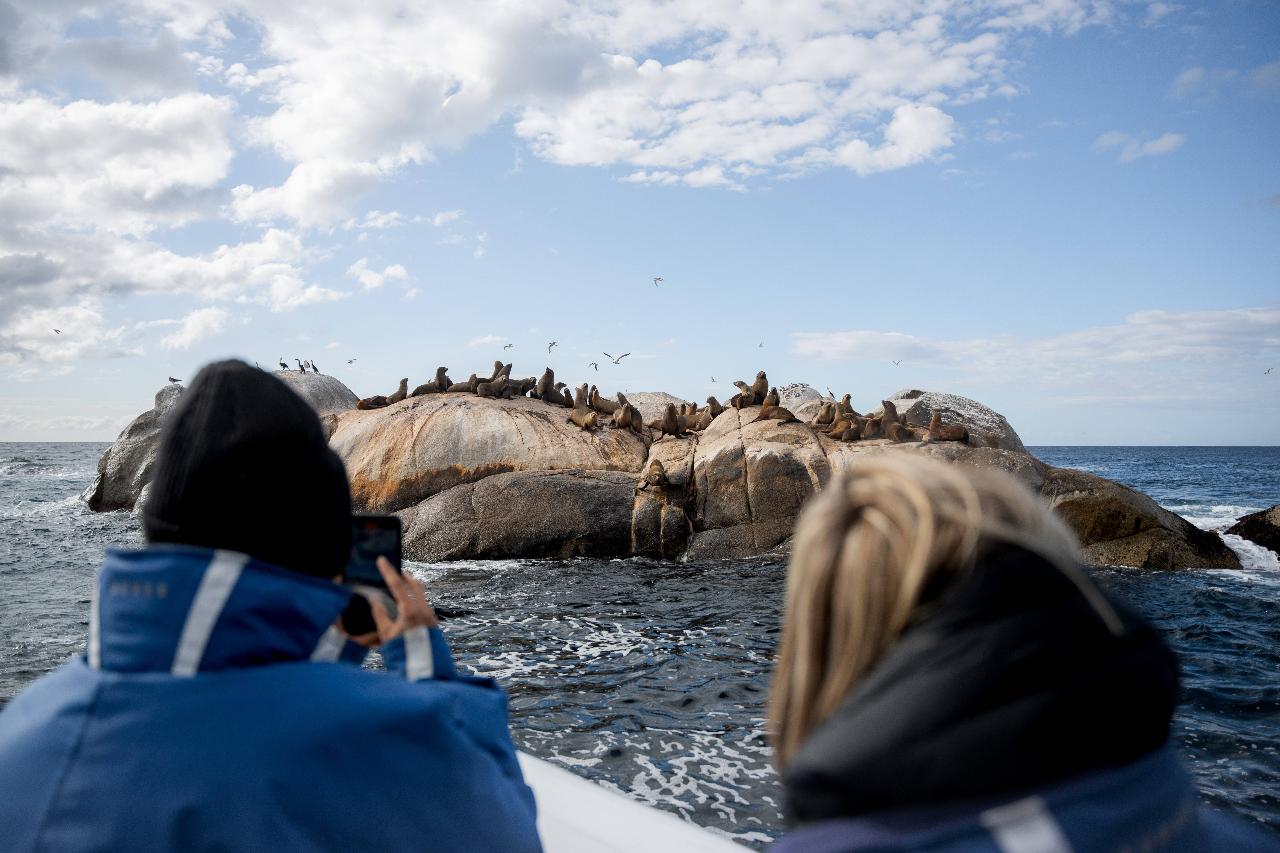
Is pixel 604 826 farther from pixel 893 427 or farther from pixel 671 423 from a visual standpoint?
pixel 671 423

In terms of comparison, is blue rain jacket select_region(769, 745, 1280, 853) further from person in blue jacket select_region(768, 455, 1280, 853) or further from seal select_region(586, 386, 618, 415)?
seal select_region(586, 386, 618, 415)

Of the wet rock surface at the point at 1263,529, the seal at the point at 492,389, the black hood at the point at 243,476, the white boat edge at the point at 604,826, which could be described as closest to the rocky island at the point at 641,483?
the seal at the point at 492,389

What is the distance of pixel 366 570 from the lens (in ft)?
6.09

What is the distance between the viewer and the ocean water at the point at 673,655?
6.38 meters

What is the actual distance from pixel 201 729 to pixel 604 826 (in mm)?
1962

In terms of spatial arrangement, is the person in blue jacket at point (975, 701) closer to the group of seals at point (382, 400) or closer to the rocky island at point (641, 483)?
the rocky island at point (641, 483)

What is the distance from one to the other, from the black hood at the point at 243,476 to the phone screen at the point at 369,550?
0.55 ft

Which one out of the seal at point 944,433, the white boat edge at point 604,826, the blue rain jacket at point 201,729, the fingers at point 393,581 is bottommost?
the white boat edge at point 604,826

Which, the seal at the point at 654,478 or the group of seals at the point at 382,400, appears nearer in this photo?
the seal at the point at 654,478

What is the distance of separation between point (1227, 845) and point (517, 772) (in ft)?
4.04

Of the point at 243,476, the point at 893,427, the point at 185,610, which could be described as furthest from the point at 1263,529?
the point at 185,610

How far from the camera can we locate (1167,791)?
3.35 ft

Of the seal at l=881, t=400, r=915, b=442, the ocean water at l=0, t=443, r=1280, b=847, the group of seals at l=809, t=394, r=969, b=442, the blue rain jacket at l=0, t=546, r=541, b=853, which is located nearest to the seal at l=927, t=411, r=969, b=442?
the group of seals at l=809, t=394, r=969, b=442

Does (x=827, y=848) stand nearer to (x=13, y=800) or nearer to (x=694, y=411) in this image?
(x=13, y=800)
